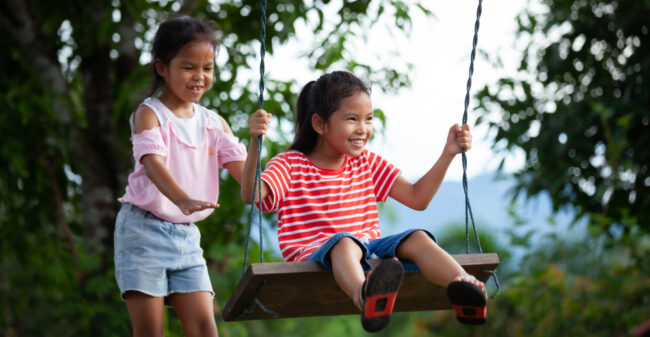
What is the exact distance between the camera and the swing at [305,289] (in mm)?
2387

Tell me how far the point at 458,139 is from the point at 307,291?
75cm

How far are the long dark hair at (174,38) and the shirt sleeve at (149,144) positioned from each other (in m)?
0.21

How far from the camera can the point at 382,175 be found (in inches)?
117

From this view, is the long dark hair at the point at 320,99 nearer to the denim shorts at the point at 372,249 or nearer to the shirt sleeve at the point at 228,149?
Answer: the shirt sleeve at the point at 228,149

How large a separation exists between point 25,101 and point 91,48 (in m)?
0.61

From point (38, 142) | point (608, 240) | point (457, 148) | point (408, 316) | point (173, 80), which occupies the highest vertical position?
point (173, 80)

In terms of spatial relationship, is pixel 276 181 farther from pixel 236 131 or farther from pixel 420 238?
pixel 236 131

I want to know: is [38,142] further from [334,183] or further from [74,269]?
[334,183]

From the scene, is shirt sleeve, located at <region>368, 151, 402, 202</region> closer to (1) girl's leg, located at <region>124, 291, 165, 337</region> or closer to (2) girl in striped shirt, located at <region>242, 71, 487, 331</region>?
(2) girl in striped shirt, located at <region>242, 71, 487, 331</region>

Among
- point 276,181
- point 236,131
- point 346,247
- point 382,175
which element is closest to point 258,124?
point 276,181

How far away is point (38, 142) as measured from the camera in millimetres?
5082

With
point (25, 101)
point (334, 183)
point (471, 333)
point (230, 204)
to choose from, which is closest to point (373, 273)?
point (334, 183)

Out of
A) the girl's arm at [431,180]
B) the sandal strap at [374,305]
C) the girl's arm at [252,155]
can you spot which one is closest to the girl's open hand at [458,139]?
the girl's arm at [431,180]

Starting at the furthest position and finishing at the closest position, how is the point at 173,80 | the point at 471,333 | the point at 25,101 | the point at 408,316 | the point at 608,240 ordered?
the point at 408,316
the point at 471,333
the point at 608,240
the point at 25,101
the point at 173,80
